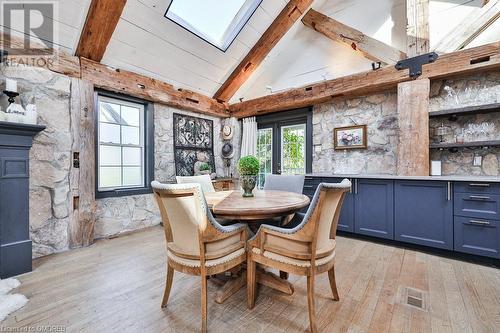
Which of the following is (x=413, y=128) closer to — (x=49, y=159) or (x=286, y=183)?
(x=286, y=183)

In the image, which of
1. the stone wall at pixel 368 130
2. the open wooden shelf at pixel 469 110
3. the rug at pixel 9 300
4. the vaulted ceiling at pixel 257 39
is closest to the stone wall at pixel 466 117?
the open wooden shelf at pixel 469 110

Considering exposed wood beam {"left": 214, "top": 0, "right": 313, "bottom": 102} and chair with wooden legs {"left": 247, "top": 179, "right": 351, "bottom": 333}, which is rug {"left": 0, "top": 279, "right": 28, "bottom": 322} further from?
exposed wood beam {"left": 214, "top": 0, "right": 313, "bottom": 102}

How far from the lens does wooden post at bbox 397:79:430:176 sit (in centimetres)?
274

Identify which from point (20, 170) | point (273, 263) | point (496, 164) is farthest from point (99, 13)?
point (496, 164)

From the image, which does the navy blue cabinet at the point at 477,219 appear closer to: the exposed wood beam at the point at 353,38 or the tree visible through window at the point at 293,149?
the exposed wood beam at the point at 353,38

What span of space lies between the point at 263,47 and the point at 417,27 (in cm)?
219

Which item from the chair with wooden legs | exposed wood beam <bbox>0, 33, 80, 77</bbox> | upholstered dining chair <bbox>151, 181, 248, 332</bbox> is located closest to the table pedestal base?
the chair with wooden legs

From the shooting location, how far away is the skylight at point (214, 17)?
291cm

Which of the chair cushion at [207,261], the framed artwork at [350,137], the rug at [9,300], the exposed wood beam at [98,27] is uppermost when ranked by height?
the exposed wood beam at [98,27]

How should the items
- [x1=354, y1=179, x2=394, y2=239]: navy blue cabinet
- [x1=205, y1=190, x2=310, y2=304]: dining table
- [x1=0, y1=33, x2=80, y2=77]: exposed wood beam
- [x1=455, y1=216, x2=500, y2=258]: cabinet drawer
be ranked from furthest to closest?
[x1=354, y1=179, x2=394, y2=239]: navy blue cabinet, [x1=0, y1=33, x2=80, y2=77]: exposed wood beam, [x1=455, y1=216, x2=500, y2=258]: cabinet drawer, [x1=205, y1=190, x2=310, y2=304]: dining table

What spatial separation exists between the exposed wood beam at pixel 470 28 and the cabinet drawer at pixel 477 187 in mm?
1735

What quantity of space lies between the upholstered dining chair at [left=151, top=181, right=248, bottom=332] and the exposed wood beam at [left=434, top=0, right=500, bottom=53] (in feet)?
11.5

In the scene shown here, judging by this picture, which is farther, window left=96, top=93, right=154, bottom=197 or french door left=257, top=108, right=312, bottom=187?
french door left=257, top=108, right=312, bottom=187

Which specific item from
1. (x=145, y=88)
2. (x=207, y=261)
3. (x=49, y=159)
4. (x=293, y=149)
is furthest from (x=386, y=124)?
(x=49, y=159)
